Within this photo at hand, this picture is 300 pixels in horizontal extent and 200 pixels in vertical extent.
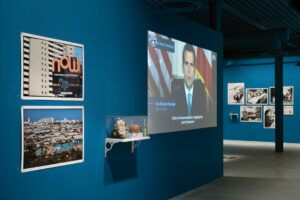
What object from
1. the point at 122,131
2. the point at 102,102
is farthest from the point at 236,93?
the point at 102,102

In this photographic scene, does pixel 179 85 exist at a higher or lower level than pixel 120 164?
Result: higher

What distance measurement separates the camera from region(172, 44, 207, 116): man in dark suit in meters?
6.13

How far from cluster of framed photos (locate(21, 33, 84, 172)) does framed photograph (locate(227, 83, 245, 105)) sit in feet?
39.8

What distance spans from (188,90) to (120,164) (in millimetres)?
2086

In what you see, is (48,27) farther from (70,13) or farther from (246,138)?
(246,138)

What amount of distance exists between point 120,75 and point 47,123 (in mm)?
1407

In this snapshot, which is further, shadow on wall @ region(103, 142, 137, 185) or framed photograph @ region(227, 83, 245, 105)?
framed photograph @ region(227, 83, 245, 105)

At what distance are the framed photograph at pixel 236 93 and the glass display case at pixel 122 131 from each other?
11.2 meters

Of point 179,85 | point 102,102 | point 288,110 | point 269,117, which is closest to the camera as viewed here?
point 102,102

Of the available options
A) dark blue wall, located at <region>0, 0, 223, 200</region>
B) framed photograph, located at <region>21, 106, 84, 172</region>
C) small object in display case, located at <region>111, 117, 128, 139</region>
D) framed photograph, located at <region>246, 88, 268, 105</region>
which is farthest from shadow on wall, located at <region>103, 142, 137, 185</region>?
framed photograph, located at <region>246, 88, 268, 105</region>

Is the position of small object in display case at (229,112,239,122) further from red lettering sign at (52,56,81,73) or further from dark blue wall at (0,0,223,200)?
red lettering sign at (52,56,81,73)

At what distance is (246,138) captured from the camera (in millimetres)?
15414

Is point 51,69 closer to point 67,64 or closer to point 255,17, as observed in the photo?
point 67,64

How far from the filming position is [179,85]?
616cm
